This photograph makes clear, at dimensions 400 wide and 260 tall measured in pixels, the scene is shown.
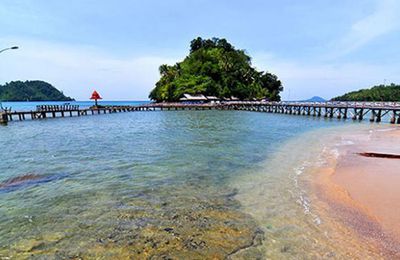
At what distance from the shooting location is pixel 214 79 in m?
78.0

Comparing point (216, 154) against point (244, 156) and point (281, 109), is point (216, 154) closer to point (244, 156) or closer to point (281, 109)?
point (244, 156)

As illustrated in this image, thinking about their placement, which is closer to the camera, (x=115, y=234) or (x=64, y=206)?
(x=115, y=234)

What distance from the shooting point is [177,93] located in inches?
2822

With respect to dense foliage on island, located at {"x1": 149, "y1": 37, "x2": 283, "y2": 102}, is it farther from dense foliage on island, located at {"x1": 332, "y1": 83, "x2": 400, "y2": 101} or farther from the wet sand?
the wet sand

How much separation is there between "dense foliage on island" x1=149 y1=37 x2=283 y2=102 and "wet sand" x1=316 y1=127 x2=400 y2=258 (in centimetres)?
6123

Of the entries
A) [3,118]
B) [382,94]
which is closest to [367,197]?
[3,118]

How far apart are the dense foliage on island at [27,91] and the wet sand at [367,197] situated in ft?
665

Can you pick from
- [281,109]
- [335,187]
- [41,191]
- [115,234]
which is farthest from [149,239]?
[281,109]

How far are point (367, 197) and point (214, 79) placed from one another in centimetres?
7273

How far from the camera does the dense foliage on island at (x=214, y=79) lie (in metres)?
73.2

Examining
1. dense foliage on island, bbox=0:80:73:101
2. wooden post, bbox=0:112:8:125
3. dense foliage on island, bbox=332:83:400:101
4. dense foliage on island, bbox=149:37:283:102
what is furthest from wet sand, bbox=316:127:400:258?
dense foliage on island, bbox=0:80:73:101

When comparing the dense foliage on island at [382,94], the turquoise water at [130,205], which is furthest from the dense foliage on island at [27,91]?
the turquoise water at [130,205]

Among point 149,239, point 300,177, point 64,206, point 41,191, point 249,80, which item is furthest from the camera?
point 249,80

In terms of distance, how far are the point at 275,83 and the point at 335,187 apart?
9042 centimetres
